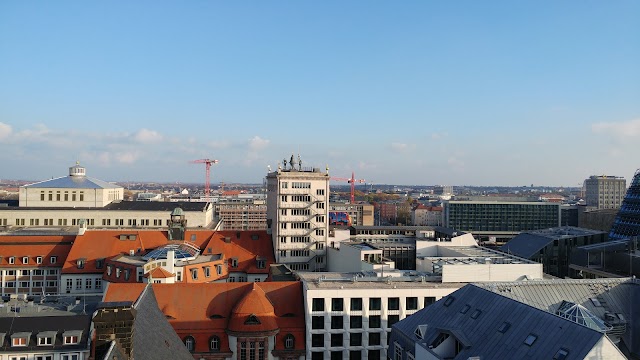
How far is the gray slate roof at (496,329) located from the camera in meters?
36.1

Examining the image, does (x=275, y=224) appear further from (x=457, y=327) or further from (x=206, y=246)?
(x=457, y=327)

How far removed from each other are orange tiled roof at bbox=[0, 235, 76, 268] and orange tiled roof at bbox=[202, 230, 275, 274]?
23.3 metres

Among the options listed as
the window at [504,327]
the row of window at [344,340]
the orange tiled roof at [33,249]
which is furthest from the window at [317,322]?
the orange tiled roof at [33,249]

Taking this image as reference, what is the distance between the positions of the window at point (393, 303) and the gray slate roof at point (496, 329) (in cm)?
1304

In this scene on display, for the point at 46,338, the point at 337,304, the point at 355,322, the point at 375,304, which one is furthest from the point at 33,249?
the point at 375,304

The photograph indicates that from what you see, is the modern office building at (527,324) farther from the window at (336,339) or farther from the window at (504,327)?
the window at (336,339)

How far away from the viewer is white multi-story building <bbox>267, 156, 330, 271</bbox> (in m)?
97.8

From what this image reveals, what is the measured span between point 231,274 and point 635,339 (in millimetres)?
60218

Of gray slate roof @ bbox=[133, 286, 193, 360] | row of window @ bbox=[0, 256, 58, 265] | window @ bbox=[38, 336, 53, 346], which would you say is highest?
gray slate roof @ bbox=[133, 286, 193, 360]

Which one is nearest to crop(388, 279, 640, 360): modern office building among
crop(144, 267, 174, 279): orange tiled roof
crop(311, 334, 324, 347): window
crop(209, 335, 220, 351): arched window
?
crop(311, 334, 324, 347): window

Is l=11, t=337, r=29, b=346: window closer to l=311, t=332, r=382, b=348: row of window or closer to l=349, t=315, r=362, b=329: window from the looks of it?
l=311, t=332, r=382, b=348: row of window

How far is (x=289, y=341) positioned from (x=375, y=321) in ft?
34.4

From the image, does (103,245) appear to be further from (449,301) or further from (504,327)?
(504,327)

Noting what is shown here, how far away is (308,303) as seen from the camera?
6500cm
